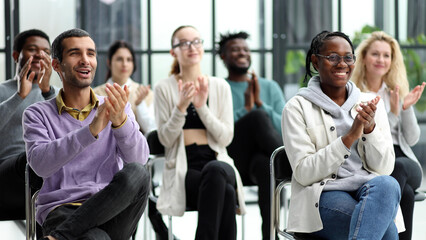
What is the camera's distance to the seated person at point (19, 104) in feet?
9.69

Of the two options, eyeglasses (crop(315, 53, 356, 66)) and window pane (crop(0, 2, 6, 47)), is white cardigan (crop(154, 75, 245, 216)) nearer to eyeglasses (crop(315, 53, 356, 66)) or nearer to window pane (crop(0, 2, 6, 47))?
eyeglasses (crop(315, 53, 356, 66))

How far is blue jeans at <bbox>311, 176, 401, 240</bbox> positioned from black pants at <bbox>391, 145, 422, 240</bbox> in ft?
2.38

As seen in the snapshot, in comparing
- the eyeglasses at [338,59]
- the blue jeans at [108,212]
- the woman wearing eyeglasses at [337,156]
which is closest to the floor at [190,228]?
the blue jeans at [108,212]

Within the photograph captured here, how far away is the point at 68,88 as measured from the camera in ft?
8.57

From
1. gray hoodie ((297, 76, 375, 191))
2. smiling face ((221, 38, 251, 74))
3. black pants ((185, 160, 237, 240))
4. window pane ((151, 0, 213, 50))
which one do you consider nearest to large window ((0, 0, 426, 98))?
window pane ((151, 0, 213, 50))

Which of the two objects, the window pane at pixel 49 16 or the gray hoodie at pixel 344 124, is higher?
the window pane at pixel 49 16

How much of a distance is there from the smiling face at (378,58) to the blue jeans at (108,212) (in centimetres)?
172

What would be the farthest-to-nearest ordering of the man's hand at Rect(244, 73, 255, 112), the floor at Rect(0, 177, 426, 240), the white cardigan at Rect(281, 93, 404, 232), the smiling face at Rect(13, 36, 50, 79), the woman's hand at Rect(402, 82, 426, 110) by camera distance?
the floor at Rect(0, 177, 426, 240) < the man's hand at Rect(244, 73, 255, 112) < the woman's hand at Rect(402, 82, 426, 110) < the smiling face at Rect(13, 36, 50, 79) < the white cardigan at Rect(281, 93, 404, 232)

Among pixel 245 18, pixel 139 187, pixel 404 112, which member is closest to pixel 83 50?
pixel 139 187

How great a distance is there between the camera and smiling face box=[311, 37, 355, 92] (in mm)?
2672

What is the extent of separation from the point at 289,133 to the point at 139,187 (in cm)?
60

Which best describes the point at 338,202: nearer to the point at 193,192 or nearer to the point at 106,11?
the point at 193,192

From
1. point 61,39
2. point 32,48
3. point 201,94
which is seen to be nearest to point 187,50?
point 201,94

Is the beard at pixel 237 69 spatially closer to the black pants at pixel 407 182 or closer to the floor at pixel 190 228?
the floor at pixel 190 228
